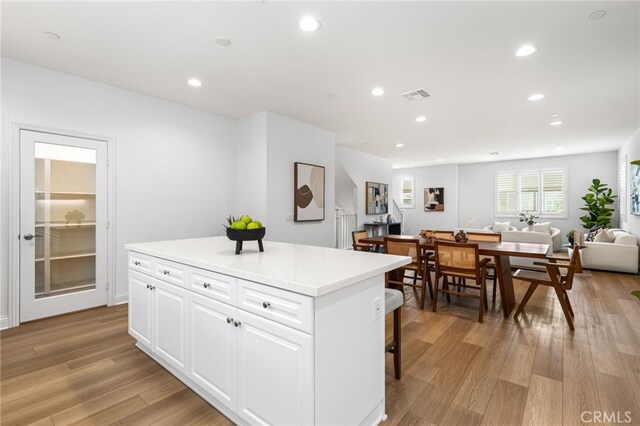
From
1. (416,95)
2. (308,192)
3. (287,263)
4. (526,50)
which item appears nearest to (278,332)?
(287,263)

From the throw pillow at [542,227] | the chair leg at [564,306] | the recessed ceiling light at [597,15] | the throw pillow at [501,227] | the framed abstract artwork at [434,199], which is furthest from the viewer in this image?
the framed abstract artwork at [434,199]

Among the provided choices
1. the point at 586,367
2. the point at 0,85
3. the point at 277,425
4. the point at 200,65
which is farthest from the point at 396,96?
the point at 0,85

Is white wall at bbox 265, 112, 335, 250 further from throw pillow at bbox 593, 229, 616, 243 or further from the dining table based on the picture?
throw pillow at bbox 593, 229, 616, 243

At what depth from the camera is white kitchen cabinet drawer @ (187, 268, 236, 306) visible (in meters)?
1.76

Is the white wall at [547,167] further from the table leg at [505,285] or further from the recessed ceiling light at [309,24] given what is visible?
the recessed ceiling light at [309,24]

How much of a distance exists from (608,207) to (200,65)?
400 inches

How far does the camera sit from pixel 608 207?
820cm

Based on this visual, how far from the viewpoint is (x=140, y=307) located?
258cm

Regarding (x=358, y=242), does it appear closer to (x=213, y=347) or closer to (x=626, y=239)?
(x=213, y=347)

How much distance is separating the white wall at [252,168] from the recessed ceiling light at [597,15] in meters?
3.75

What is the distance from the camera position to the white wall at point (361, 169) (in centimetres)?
779

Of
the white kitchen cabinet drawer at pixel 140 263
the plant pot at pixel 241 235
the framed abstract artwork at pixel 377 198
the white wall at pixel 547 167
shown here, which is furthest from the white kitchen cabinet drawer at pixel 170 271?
the white wall at pixel 547 167

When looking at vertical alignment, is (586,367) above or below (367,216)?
below

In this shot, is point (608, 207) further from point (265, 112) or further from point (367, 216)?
point (265, 112)
